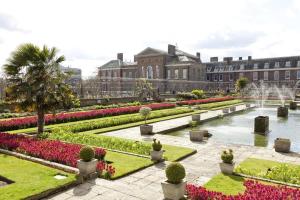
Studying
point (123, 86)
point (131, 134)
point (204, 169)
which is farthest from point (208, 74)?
point (204, 169)

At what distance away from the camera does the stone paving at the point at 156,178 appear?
24.2 ft

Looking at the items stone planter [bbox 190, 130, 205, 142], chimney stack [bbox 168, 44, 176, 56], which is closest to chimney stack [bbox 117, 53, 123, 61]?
chimney stack [bbox 168, 44, 176, 56]

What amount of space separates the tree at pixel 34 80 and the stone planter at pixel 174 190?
8.73 metres

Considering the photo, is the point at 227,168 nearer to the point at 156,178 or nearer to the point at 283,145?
the point at 156,178

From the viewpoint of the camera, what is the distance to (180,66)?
7000cm

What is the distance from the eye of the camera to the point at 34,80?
13.9 m

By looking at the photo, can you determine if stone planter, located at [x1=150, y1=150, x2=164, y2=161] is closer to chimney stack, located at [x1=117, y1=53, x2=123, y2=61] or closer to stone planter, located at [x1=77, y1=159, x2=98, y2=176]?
stone planter, located at [x1=77, y1=159, x2=98, y2=176]

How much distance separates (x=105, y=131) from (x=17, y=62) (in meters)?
6.14

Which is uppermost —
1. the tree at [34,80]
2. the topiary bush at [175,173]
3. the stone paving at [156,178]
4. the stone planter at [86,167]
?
the tree at [34,80]

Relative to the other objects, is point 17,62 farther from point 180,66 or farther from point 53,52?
point 180,66

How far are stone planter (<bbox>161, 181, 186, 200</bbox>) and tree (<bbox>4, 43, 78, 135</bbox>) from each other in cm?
873

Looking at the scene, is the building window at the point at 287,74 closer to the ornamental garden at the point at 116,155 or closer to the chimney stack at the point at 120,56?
the chimney stack at the point at 120,56

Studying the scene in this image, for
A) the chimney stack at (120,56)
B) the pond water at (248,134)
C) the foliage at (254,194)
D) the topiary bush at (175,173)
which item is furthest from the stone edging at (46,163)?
the chimney stack at (120,56)

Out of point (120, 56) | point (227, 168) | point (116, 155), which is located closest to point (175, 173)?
point (227, 168)
